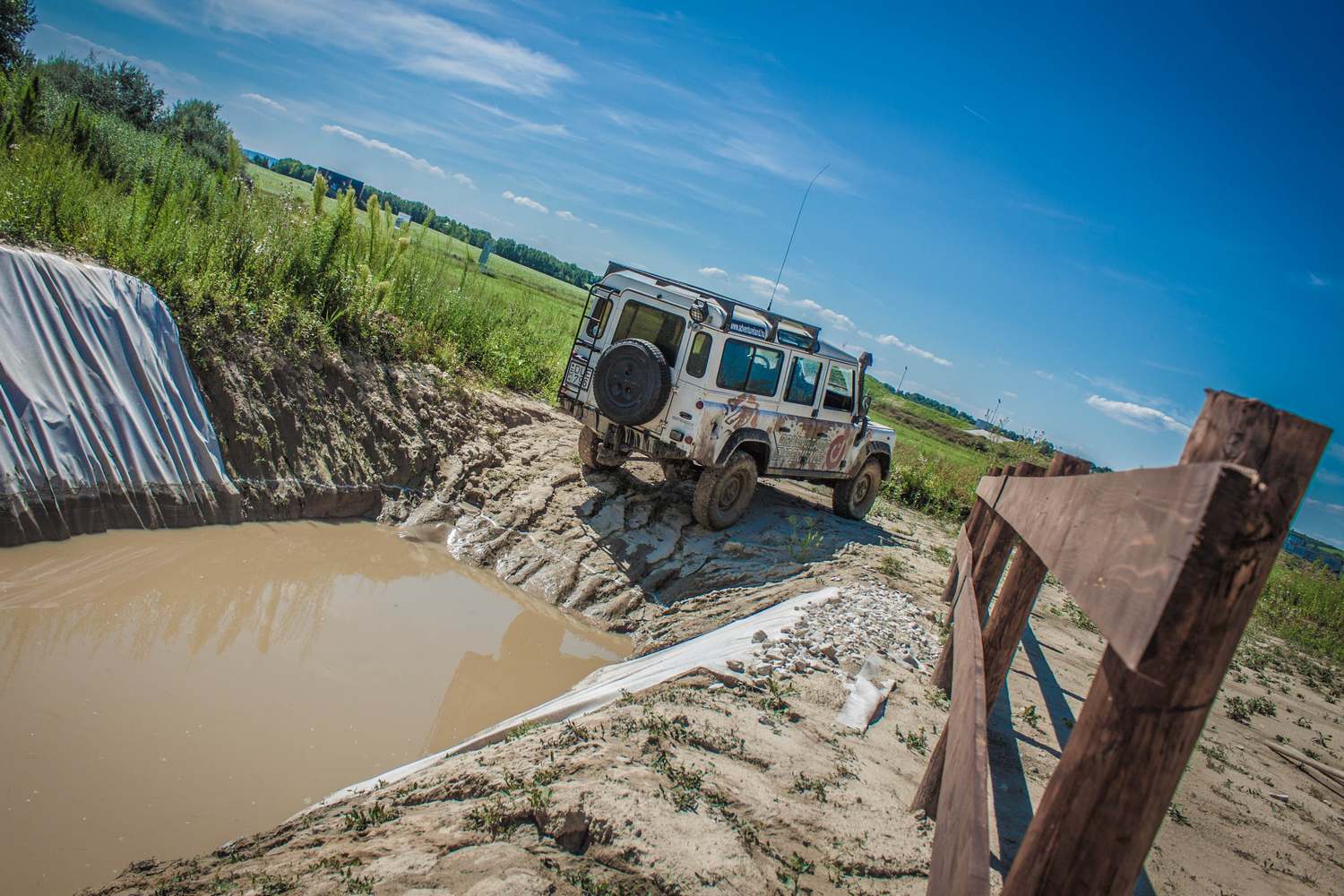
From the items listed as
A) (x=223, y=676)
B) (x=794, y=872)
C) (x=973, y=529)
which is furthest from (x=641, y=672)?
(x=973, y=529)

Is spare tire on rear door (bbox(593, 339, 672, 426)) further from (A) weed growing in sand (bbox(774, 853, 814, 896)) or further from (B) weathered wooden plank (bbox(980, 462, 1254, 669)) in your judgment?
(B) weathered wooden plank (bbox(980, 462, 1254, 669))

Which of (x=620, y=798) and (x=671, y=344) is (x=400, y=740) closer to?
(x=620, y=798)

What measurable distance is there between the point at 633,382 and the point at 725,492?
1.90 metres

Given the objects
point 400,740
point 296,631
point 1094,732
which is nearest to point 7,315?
point 296,631

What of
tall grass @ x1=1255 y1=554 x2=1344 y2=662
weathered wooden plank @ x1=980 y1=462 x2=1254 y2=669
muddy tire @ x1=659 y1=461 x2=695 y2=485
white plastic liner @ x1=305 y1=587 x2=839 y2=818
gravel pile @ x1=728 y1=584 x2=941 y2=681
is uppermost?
weathered wooden plank @ x1=980 y1=462 x2=1254 y2=669

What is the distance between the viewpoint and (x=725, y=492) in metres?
9.33

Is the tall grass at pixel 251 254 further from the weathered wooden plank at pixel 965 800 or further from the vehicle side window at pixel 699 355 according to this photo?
the weathered wooden plank at pixel 965 800

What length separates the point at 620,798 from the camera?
3137 mm

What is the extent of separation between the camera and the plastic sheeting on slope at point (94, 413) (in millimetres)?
6250

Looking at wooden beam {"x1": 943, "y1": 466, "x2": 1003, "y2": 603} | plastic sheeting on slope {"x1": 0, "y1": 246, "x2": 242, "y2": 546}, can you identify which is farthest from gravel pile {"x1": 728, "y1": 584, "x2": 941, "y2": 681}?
plastic sheeting on slope {"x1": 0, "y1": 246, "x2": 242, "y2": 546}

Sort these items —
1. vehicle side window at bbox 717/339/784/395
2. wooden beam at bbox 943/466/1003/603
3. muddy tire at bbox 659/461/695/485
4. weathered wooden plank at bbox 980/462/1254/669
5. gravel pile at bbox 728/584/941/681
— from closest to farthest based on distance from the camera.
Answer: weathered wooden plank at bbox 980/462/1254/669 < gravel pile at bbox 728/584/941/681 < wooden beam at bbox 943/466/1003/603 < vehicle side window at bbox 717/339/784/395 < muddy tire at bbox 659/461/695/485

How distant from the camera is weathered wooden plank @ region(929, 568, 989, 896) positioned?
1890 mm

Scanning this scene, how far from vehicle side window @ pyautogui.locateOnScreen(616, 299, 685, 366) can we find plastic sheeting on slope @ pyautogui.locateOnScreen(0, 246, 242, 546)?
189 inches

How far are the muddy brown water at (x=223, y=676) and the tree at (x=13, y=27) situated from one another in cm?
2554
